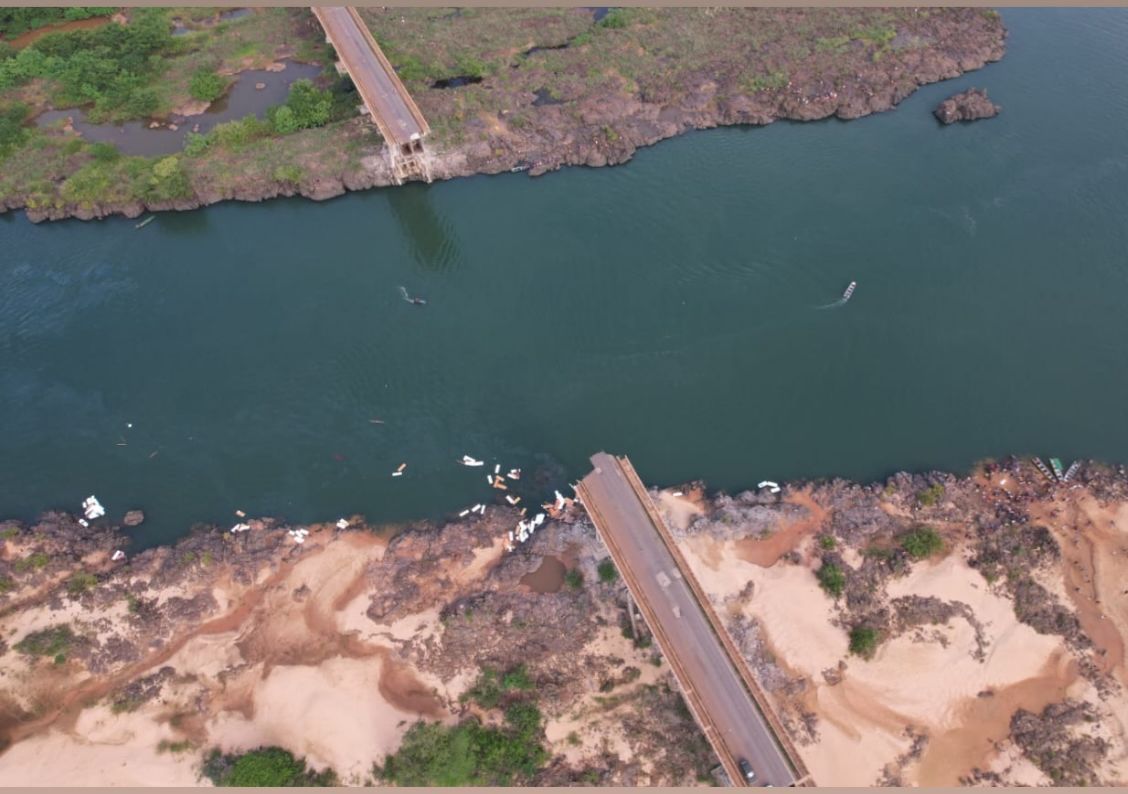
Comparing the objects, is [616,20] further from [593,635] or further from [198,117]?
[593,635]

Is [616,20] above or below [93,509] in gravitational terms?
above

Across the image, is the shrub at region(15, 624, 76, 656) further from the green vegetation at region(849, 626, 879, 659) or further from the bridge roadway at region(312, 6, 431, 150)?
the green vegetation at region(849, 626, 879, 659)

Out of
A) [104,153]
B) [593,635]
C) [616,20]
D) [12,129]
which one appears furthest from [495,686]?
[12,129]

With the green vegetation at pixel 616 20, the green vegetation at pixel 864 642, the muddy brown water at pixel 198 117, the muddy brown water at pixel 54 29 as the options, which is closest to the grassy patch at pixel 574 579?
the green vegetation at pixel 864 642

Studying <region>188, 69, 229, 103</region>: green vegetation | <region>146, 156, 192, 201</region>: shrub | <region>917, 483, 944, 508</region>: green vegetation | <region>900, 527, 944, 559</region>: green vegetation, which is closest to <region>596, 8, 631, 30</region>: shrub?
<region>188, 69, 229, 103</region>: green vegetation

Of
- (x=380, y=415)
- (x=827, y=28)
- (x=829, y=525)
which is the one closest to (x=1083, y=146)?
(x=827, y=28)

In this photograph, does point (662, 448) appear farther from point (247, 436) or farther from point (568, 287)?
point (247, 436)
